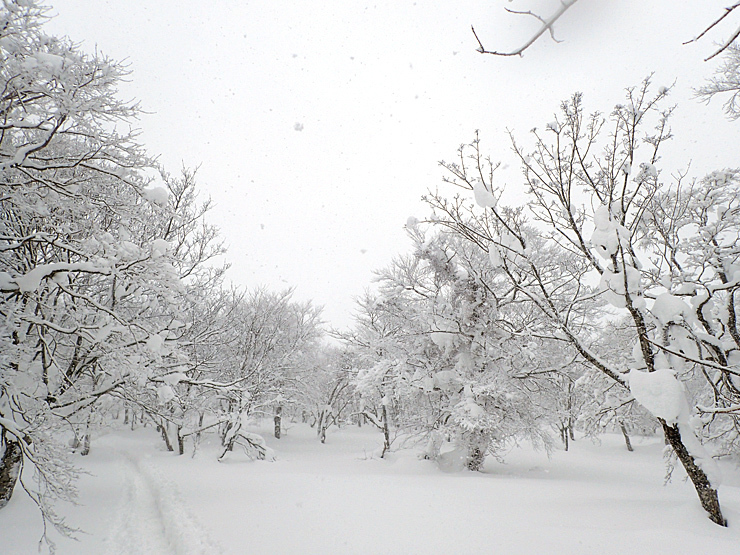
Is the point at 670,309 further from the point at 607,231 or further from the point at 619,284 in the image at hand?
the point at 607,231

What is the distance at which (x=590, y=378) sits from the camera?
8641 mm

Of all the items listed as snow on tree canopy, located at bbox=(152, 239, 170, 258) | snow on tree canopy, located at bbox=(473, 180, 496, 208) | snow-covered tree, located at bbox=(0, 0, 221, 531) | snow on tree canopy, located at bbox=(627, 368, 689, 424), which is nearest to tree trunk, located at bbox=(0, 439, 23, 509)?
snow-covered tree, located at bbox=(0, 0, 221, 531)

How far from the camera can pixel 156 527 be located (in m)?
7.05

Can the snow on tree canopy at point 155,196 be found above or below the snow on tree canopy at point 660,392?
above

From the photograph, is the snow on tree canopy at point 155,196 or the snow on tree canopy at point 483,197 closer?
the snow on tree canopy at point 483,197

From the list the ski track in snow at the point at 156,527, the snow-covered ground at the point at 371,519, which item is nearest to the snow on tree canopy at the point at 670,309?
the snow-covered ground at the point at 371,519

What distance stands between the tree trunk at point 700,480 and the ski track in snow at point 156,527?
6.48 meters

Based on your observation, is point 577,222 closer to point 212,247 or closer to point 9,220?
point 9,220

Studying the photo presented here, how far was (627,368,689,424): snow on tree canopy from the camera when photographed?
4.54 metres

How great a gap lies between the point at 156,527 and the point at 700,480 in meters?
8.85

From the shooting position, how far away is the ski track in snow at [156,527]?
5770 millimetres

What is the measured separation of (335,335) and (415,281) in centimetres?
443

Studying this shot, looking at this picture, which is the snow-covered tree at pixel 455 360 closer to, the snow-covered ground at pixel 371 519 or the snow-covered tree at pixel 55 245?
the snow-covered ground at pixel 371 519

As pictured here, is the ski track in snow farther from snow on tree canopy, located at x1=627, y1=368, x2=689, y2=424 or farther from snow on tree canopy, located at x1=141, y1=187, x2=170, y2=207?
snow on tree canopy, located at x1=627, y1=368, x2=689, y2=424
